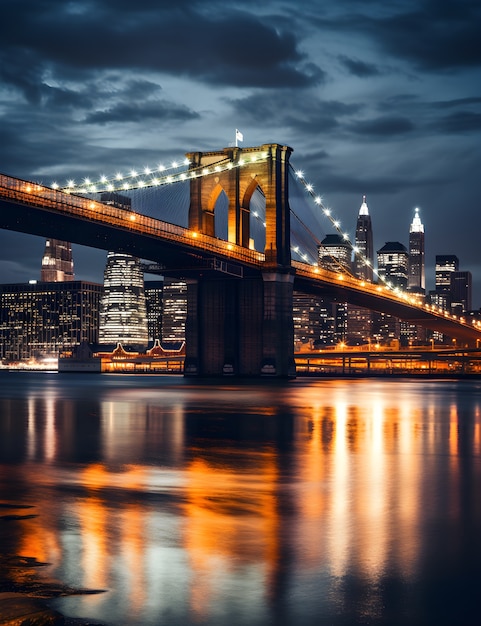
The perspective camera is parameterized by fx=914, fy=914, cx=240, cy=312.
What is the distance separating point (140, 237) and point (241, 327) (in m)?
25.1

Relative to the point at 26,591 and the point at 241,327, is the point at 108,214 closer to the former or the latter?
the point at 241,327

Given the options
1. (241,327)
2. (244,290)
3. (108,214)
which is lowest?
(241,327)

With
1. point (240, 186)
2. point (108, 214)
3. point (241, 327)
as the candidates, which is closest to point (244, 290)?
point (241, 327)

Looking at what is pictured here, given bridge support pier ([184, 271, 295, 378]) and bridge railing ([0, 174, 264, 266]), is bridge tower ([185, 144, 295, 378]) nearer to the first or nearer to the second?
bridge support pier ([184, 271, 295, 378])

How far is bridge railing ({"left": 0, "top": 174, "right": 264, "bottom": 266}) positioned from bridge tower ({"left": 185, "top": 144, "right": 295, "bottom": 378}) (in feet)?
12.9

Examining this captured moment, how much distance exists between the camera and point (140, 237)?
3039 inches

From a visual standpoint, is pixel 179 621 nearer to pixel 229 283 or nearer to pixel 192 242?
pixel 192 242

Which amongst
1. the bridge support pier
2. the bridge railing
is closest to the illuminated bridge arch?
the bridge support pier

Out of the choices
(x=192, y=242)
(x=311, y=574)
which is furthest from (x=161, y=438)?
(x=192, y=242)

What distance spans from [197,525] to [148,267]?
79.3 meters

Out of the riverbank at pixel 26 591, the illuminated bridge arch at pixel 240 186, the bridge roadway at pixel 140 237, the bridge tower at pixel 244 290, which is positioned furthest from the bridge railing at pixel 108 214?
the riverbank at pixel 26 591

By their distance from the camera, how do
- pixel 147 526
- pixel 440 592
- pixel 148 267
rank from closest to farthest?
1. pixel 440 592
2. pixel 147 526
3. pixel 148 267

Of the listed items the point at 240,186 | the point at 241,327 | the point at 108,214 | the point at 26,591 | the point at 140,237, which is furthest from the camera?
the point at 240,186

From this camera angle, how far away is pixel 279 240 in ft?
324
